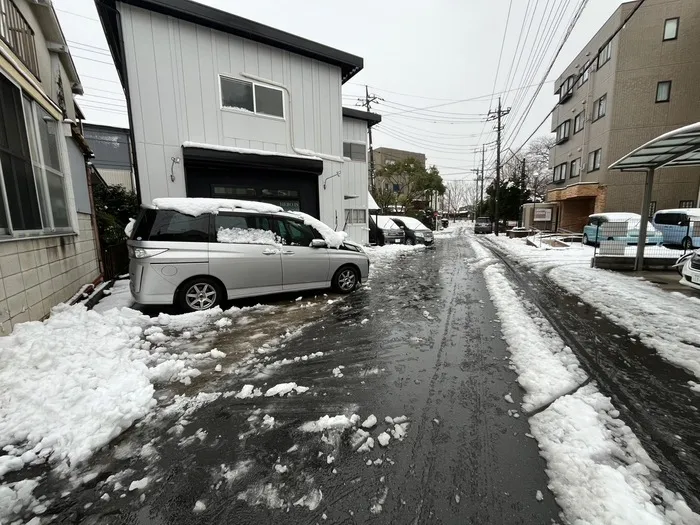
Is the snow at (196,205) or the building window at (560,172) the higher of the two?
the building window at (560,172)

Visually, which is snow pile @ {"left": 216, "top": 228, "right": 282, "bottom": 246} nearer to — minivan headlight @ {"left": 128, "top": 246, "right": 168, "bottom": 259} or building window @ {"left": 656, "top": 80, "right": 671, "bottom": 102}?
minivan headlight @ {"left": 128, "top": 246, "right": 168, "bottom": 259}

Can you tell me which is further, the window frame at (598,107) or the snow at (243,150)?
the window frame at (598,107)

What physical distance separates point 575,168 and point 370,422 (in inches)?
1110

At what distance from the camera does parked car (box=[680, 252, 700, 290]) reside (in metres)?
5.90

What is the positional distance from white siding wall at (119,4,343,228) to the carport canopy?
9383 millimetres

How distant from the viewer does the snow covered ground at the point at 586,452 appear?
5.72 feet

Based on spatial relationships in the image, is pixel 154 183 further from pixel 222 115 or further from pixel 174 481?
pixel 174 481

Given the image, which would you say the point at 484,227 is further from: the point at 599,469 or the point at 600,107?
the point at 599,469

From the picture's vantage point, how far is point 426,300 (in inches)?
252

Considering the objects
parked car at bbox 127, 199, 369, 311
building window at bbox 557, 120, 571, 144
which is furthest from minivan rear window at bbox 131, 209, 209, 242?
building window at bbox 557, 120, 571, 144

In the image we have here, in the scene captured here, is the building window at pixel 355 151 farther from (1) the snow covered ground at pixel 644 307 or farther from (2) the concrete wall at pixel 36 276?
(2) the concrete wall at pixel 36 276

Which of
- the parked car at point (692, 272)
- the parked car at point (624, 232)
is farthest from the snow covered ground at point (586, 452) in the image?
the parked car at point (624, 232)

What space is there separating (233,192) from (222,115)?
2.23 meters

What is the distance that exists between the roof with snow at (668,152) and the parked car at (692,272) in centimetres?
255
